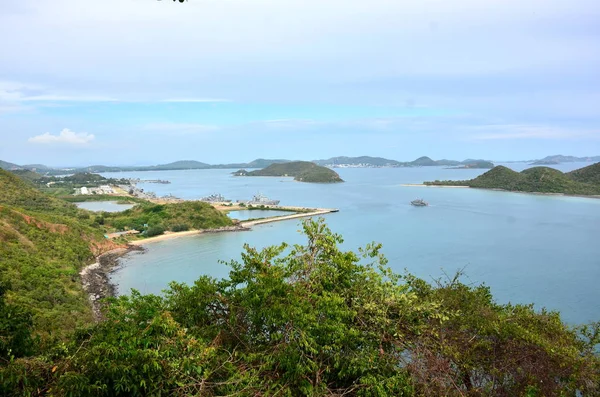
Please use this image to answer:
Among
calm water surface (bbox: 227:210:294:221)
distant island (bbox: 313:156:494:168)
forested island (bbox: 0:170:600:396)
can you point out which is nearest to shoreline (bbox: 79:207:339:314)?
calm water surface (bbox: 227:210:294:221)

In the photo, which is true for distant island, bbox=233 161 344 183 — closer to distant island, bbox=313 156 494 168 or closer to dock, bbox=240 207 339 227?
dock, bbox=240 207 339 227

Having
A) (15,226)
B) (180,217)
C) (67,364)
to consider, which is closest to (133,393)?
(67,364)

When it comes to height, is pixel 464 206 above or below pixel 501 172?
below

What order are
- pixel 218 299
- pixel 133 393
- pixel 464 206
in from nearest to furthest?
1. pixel 133 393
2. pixel 218 299
3. pixel 464 206

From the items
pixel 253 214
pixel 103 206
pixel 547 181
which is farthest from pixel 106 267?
pixel 547 181

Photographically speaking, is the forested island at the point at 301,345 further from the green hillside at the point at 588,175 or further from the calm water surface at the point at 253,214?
the green hillside at the point at 588,175

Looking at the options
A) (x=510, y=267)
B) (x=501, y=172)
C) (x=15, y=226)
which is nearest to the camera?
(x=15, y=226)

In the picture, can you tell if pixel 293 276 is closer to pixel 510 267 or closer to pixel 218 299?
pixel 218 299
